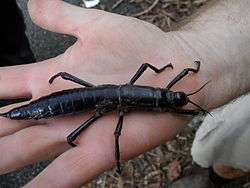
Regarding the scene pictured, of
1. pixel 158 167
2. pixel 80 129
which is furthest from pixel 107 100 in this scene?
pixel 158 167

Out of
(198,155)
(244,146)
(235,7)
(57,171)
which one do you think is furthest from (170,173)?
(57,171)

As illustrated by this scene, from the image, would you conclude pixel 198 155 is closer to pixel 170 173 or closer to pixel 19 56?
pixel 170 173

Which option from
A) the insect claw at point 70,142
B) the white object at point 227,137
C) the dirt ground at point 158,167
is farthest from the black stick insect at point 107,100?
the dirt ground at point 158,167

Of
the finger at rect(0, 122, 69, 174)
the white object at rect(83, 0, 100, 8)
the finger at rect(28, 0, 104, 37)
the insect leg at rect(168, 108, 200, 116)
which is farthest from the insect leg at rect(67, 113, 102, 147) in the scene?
the white object at rect(83, 0, 100, 8)

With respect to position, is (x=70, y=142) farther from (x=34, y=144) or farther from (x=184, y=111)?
(x=184, y=111)

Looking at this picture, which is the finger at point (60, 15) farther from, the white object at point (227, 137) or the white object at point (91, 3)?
the white object at point (91, 3)

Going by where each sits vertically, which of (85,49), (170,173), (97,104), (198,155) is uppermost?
→ (85,49)

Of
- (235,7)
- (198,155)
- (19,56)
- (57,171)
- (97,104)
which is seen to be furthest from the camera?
(19,56)

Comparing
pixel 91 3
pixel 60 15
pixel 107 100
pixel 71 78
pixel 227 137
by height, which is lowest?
pixel 227 137
